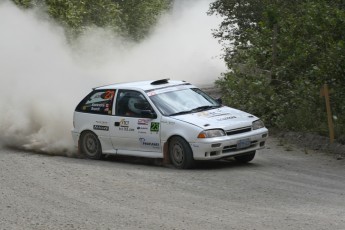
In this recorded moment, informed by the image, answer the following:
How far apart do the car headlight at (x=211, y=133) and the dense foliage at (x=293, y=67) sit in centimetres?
390

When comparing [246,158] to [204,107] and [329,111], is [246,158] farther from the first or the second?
[329,111]

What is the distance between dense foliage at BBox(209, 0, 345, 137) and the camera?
53.5 ft

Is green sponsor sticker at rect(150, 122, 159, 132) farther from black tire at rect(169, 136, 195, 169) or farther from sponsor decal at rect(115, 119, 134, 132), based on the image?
sponsor decal at rect(115, 119, 134, 132)

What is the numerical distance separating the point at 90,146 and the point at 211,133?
308 cm

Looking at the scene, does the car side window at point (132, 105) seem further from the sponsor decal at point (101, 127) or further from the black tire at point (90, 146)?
the black tire at point (90, 146)

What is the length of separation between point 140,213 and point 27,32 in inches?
576

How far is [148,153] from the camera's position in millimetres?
13719

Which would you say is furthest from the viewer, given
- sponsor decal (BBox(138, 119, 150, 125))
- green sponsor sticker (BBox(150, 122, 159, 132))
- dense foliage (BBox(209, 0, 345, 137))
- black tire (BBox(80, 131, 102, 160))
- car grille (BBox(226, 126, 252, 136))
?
dense foliage (BBox(209, 0, 345, 137))

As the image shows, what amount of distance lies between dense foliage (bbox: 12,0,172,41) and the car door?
530 inches

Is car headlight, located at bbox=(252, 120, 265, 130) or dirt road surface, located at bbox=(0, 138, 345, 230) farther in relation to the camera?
car headlight, located at bbox=(252, 120, 265, 130)

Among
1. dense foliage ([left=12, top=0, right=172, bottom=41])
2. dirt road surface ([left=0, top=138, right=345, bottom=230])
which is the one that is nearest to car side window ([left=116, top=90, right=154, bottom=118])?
dirt road surface ([left=0, top=138, right=345, bottom=230])

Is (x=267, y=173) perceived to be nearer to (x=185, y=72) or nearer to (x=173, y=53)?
(x=185, y=72)

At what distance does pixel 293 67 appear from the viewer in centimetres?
1878

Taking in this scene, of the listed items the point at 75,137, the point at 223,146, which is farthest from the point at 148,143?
the point at 75,137
